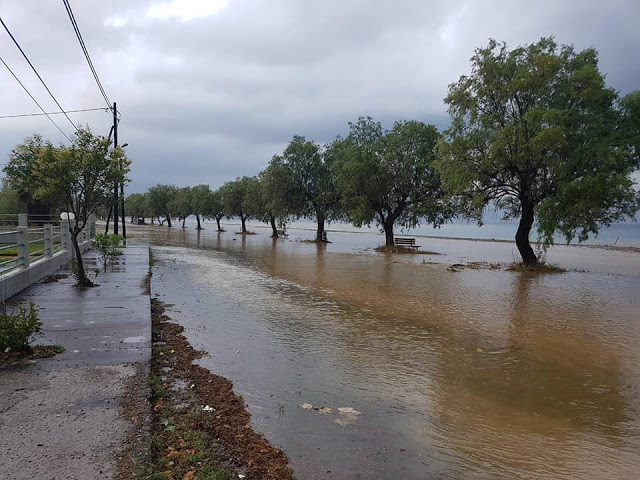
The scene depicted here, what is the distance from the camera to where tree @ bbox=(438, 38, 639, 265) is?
1748cm

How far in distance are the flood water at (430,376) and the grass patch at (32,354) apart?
1.90 meters

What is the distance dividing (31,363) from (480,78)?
21172mm

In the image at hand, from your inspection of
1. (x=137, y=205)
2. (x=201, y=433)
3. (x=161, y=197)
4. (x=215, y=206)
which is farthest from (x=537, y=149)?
(x=137, y=205)

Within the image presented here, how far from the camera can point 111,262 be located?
15.8 metres

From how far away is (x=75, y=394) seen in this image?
431cm

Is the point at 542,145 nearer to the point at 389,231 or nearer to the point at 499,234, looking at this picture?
the point at 389,231

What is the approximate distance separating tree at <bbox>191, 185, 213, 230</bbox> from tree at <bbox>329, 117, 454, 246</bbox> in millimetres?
40102

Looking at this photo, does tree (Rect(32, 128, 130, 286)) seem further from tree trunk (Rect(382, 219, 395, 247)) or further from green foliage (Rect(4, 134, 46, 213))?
tree trunk (Rect(382, 219, 395, 247))

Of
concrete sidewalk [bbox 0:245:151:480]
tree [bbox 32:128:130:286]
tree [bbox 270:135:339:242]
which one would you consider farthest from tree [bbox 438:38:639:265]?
tree [bbox 270:135:339:242]

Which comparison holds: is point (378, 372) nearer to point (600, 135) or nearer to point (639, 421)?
point (639, 421)

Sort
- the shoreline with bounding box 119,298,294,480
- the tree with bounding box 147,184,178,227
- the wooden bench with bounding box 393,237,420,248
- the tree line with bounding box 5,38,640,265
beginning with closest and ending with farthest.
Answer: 1. the shoreline with bounding box 119,298,294,480
2. the tree line with bounding box 5,38,640,265
3. the wooden bench with bounding box 393,237,420,248
4. the tree with bounding box 147,184,178,227

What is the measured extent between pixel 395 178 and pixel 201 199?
45.6 m

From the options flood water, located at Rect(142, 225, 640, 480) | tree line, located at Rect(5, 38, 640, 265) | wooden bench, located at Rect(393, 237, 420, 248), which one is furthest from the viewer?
wooden bench, located at Rect(393, 237, 420, 248)

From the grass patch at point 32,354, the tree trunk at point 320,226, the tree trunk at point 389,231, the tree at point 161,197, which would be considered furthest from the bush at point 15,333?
the tree at point 161,197
